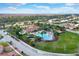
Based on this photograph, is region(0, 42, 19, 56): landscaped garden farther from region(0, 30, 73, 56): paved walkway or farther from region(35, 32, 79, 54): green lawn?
region(35, 32, 79, 54): green lawn

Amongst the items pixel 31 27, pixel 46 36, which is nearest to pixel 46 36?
pixel 46 36

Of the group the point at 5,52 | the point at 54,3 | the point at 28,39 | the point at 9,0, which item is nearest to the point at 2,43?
the point at 5,52

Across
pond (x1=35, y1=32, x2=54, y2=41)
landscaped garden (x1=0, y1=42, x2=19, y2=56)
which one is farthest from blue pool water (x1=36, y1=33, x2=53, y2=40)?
landscaped garden (x1=0, y1=42, x2=19, y2=56)

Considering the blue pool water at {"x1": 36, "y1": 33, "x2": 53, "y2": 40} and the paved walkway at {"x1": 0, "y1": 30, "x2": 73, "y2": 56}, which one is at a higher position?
the blue pool water at {"x1": 36, "y1": 33, "x2": 53, "y2": 40}

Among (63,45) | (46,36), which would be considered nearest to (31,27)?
(46,36)

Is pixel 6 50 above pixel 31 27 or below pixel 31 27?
below

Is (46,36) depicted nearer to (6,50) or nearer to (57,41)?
(57,41)

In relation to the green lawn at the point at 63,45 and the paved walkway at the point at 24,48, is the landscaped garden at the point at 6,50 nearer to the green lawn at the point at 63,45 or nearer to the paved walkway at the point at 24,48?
the paved walkway at the point at 24,48

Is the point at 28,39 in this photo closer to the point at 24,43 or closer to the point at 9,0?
the point at 24,43

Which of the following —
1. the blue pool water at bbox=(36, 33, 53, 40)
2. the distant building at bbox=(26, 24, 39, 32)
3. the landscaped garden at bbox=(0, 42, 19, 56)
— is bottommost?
the landscaped garden at bbox=(0, 42, 19, 56)
